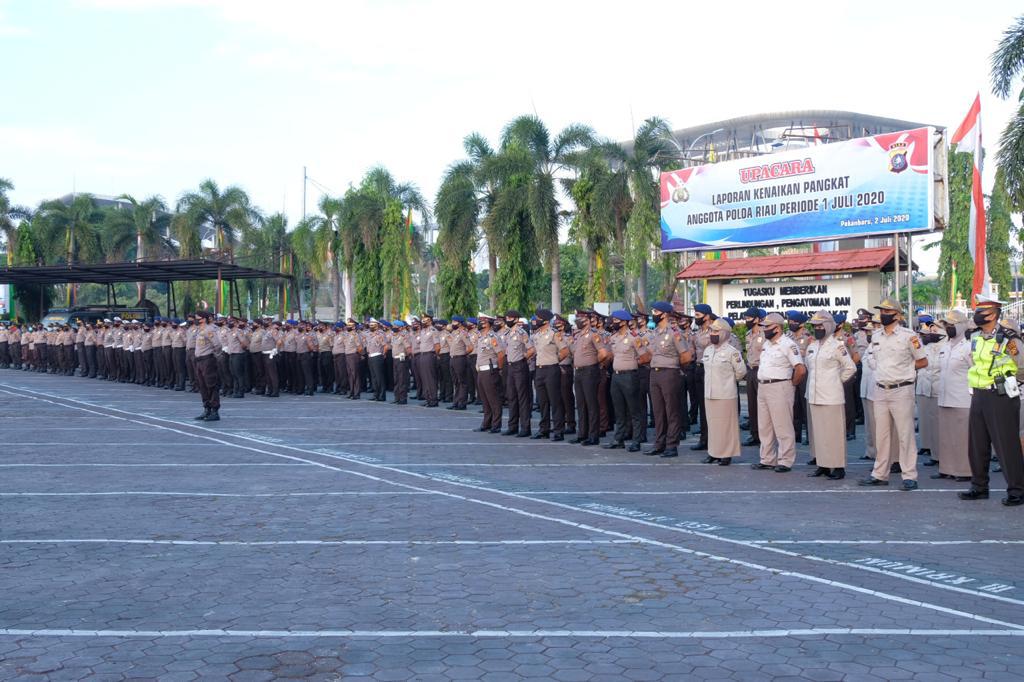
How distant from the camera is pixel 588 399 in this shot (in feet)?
45.1

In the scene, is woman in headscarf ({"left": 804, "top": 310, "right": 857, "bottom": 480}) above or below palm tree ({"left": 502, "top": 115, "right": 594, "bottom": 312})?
below

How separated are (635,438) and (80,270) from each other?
29277mm

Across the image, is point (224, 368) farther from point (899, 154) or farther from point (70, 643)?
point (70, 643)

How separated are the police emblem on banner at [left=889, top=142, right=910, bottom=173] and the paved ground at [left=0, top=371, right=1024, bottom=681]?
41.0 feet

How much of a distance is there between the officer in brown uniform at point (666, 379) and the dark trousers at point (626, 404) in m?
0.44

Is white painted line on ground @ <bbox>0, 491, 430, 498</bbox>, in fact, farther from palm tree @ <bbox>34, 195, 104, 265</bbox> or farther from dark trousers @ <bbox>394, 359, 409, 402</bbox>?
palm tree @ <bbox>34, 195, 104, 265</bbox>

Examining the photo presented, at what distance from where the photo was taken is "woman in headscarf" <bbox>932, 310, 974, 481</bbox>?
10.6 metres

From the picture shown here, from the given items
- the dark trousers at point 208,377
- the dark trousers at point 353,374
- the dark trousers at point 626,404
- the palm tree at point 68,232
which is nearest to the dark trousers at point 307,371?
the dark trousers at point 353,374

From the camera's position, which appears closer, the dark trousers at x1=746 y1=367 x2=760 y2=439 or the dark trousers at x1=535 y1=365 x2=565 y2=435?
the dark trousers at x1=746 y1=367 x2=760 y2=439

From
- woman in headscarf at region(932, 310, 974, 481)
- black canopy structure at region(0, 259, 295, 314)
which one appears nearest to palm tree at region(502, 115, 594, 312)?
black canopy structure at region(0, 259, 295, 314)

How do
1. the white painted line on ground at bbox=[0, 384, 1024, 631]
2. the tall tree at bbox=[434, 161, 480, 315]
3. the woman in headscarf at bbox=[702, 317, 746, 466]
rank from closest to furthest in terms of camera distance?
1. the white painted line on ground at bbox=[0, 384, 1024, 631]
2. the woman in headscarf at bbox=[702, 317, 746, 466]
3. the tall tree at bbox=[434, 161, 480, 315]

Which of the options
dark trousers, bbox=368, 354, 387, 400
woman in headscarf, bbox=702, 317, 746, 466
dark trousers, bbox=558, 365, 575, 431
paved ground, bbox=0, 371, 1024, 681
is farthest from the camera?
dark trousers, bbox=368, 354, 387, 400

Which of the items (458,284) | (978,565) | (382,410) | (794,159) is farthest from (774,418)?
(458,284)

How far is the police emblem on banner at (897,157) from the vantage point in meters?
21.4
